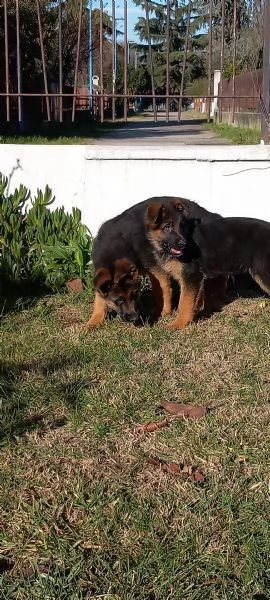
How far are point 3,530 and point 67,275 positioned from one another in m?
3.75

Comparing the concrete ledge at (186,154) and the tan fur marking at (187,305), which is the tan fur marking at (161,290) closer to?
the tan fur marking at (187,305)

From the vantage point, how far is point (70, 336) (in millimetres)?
5203

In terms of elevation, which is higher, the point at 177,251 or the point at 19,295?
the point at 177,251

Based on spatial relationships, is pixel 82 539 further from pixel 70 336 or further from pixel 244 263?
pixel 244 263

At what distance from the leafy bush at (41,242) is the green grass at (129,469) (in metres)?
1.17

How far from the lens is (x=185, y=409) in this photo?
3.88 meters

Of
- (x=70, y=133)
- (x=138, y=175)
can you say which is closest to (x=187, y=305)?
(x=138, y=175)

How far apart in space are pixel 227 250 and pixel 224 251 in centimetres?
3

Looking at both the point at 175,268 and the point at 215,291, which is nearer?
the point at 175,268

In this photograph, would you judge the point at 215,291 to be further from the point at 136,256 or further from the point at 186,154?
the point at 186,154

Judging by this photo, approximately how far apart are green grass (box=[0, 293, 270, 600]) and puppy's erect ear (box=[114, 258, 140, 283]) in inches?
17.3

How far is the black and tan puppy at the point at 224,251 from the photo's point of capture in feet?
18.4

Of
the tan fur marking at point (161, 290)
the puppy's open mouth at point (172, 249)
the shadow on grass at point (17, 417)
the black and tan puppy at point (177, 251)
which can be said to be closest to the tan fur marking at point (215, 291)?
the black and tan puppy at point (177, 251)

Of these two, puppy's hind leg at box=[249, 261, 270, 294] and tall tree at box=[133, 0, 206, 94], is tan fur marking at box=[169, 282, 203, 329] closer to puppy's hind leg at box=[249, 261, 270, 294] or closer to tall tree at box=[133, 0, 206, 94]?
puppy's hind leg at box=[249, 261, 270, 294]
